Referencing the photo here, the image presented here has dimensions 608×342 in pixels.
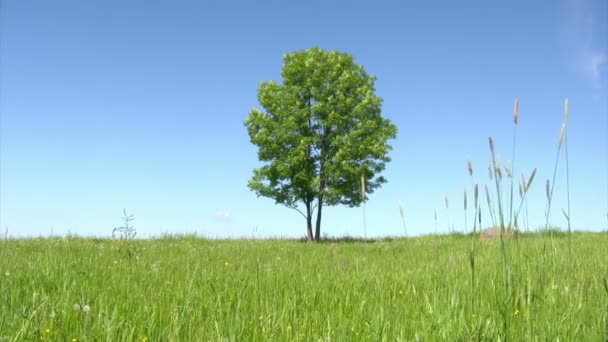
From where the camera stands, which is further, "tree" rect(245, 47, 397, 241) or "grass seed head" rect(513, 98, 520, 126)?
"tree" rect(245, 47, 397, 241)

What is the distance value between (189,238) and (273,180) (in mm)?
10468

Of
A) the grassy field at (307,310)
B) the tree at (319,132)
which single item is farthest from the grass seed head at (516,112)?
the tree at (319,132)

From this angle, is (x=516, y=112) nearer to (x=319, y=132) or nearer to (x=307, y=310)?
(x=307, y=310)

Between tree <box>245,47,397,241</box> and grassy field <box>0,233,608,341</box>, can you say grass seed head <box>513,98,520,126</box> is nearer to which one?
grassy field <box>0,233,608,341</box>

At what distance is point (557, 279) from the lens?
15.8ft

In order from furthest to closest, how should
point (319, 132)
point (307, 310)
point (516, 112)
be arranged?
point (319, 132) < point (307, 310) < point (516, 112)

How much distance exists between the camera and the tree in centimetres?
2702

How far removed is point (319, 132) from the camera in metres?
28.7

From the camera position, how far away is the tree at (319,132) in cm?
2702

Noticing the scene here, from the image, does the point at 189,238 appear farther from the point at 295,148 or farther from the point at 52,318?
the point at 52,318

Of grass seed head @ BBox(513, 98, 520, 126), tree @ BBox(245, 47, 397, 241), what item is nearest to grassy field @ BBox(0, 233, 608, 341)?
grass seed head @ BBox(513, 98, 520, 126)

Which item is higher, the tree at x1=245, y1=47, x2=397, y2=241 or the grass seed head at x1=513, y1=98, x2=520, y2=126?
the tree at x1=245, y1=47, x2=397, y2=241

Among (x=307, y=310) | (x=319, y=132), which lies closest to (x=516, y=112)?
(x=307, y=310)

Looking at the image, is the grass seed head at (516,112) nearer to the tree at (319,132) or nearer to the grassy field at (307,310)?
the grassy field at (307,310)
